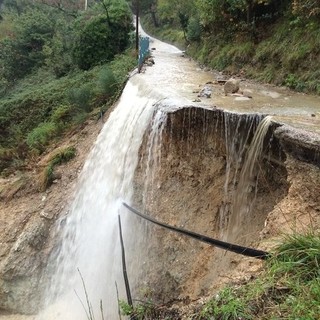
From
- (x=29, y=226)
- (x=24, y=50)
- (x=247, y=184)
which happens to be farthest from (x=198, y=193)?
(x=24, y=50)

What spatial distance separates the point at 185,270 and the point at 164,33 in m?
34.7

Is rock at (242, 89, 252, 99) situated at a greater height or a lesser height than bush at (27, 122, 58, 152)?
greater

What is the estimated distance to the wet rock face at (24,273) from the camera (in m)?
9.35

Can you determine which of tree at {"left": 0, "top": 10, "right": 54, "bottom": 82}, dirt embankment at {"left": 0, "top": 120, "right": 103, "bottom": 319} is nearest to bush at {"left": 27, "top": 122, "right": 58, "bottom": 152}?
dirt embankment at {"left": 0, "top": 120, "right": 103, "bottom": 319}

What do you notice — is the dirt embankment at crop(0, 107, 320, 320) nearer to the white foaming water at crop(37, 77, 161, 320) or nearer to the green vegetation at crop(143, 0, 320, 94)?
the white foaming water at crop(37, 77, 161, 320)

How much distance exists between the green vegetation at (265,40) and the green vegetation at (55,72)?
→ 390cm

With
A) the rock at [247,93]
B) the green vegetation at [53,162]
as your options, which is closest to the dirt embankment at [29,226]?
the green vegetation at [53,162]

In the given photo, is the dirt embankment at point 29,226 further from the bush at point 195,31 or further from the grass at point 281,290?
the bush at point 195,31

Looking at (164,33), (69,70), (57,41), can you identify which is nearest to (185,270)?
(69,70)

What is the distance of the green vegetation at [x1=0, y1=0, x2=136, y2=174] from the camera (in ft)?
46.3

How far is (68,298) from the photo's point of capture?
884 centimetres

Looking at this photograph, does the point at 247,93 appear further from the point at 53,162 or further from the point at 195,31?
the point at 195,31

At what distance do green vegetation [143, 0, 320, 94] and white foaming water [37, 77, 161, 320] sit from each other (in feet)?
13.2

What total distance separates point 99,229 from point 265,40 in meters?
8.32
